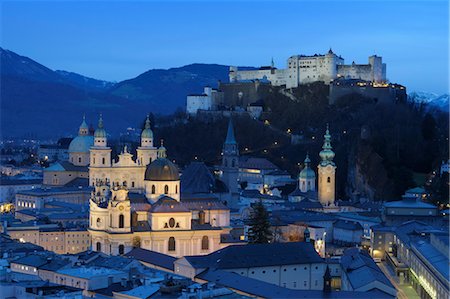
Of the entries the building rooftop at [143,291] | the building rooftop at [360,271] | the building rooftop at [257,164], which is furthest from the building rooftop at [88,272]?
the building rooftop at [257,164]

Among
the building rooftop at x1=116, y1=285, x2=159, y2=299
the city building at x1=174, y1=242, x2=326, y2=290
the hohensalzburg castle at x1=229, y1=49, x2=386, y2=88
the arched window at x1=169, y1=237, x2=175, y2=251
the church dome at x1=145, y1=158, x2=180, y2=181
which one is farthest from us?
the hohensalzburg castle at x1=229, y1=49, x2=386, y2=88

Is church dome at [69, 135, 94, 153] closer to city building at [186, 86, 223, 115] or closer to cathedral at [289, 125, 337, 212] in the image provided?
cathedral at [289, 125, 337, 212]

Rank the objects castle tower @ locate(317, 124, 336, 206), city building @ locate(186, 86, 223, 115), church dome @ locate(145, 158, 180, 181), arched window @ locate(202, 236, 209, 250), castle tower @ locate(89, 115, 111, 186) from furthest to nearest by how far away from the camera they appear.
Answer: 1. city building @ locate(186, 86, 223, 115)
2. castle tower @ locate(317, 124, 336, 206)
3. castle tower @ locate(89, 115, 111, 186)
4. church dome @ locate(145, 158, 180, 181)
5. arched window @ locate(202, 236, 209, 250)

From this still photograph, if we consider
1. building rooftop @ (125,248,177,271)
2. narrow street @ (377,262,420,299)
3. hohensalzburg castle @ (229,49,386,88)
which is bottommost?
narrow street @ (377,262,420,299)

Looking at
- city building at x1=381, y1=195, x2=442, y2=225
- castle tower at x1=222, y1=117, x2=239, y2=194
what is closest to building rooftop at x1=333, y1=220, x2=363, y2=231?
city building at x1=381, y1=195, x2=442, y2=225

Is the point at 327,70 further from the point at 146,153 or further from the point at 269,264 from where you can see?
the point at 269,264

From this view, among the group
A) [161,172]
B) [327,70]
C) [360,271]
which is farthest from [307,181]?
[360,271]

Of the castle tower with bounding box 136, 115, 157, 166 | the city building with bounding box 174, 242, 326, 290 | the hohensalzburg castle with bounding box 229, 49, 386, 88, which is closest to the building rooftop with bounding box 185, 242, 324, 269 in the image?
the city building with bounding box 174, 242, 326, 290

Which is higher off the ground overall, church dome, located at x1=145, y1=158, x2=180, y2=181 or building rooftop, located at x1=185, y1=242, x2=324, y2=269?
church dome, located at x1=145, y1=158, x2=180, y2=181

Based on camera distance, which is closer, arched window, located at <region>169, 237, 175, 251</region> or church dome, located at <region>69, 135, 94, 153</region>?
arched window, located at <region>169, 237, 175, 251</region>
